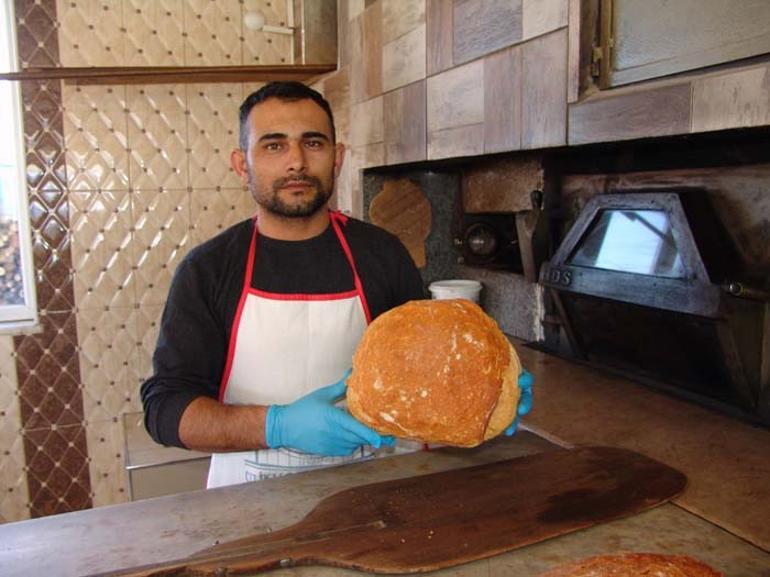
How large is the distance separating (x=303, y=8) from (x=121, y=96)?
2.80 ft

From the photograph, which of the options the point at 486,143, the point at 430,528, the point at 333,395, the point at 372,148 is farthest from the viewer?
the point at 372,148

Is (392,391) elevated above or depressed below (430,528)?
above

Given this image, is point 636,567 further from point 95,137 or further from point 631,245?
point 95,137

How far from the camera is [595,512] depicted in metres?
1.04

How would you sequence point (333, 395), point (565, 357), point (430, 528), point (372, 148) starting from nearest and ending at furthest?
point (430, 528) → point (333, 395) → point (565, 357) → point (372, 148)

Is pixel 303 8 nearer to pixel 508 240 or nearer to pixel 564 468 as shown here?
pixel 508 240

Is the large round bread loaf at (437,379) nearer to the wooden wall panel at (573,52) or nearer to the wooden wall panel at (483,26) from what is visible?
the wooden wall panel at (573,52)

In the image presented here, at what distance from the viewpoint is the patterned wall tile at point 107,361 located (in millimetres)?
2734

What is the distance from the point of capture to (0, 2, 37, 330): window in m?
2.54

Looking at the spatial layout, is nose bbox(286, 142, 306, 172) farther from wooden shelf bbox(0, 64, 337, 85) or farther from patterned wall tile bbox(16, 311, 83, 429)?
patterned wall tile bbox(16, 311, 83, 429)

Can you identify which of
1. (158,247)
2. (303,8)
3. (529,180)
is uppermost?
(303,8)

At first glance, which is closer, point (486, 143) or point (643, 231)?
point (643, 231)

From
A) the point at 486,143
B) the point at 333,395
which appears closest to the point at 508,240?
the point at 486,143

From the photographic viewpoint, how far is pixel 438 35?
190 cm
